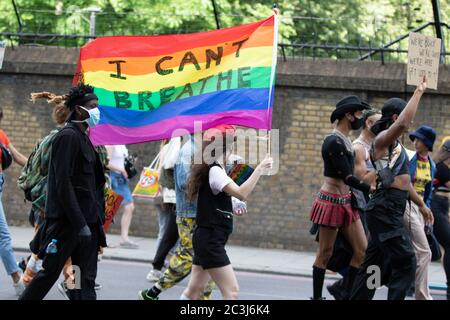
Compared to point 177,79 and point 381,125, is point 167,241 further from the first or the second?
point 381,125

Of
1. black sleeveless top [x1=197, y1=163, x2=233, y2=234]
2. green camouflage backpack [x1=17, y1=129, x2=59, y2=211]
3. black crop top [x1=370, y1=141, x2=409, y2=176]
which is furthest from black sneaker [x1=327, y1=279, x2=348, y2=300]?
green camouflage backpack [x1=17, y1=129, x2=59, y2=211]

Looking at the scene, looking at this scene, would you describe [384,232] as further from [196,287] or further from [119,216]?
[119,216]

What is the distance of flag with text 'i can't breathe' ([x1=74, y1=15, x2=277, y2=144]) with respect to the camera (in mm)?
8812

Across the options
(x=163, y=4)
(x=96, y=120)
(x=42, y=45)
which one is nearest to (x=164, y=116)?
(x=96, y=120)

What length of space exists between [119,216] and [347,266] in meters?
7.00

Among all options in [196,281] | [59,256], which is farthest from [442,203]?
[59,256]

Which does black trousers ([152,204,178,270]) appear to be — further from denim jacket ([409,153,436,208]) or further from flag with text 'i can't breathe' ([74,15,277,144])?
denim jacket ([409,153,436,208])

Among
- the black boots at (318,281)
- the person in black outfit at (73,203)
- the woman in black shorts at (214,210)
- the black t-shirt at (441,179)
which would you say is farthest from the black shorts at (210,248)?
the black t-shirt at (441,179)

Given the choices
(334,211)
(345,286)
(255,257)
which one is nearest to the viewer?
(334,211)

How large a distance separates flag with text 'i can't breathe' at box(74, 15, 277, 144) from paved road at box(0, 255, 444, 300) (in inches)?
79.5

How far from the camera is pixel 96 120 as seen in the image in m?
8.22

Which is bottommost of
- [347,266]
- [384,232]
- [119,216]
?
[119,216]

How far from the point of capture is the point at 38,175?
8953 millimetres

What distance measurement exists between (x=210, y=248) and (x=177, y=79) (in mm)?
1961
